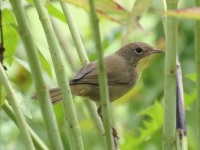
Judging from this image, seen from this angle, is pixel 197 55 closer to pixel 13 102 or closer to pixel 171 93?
pixel 171 93

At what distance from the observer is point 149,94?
2.89 m

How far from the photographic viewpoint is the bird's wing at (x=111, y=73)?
2.11 m

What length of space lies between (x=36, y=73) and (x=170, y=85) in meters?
0.27

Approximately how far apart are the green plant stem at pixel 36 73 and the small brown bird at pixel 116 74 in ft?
2.70

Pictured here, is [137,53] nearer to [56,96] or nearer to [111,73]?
[111,73]

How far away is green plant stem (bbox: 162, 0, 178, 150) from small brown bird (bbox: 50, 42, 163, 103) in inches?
31.4

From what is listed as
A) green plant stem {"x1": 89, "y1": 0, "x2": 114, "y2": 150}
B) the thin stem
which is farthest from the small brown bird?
green plant stem {"x1": 89, "y1": 0, "x2": 114, "y2": 150}

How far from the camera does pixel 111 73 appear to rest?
2.39 metres

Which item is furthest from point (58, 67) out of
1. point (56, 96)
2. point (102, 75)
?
point (56, 96)

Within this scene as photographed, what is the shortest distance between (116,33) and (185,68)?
48 cm

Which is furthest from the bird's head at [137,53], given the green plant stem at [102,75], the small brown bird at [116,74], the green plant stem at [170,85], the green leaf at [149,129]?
the green plant stem at [102,75]

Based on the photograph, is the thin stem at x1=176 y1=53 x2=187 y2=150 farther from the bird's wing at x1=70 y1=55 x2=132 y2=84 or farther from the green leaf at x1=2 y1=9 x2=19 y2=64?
the bird's wing at x1=70 y1=55 x2=132 y2=84

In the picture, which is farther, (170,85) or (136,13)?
(170,85)

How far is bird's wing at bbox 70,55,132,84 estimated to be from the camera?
83.1 inches
